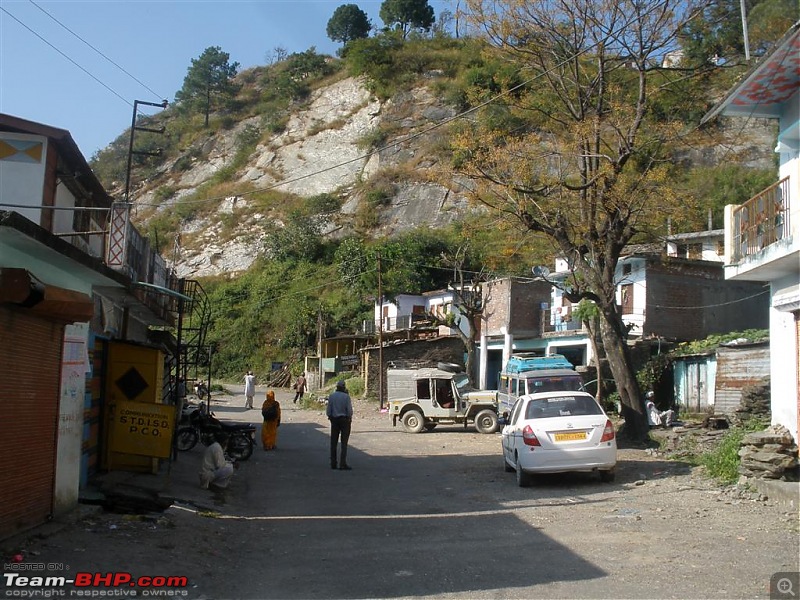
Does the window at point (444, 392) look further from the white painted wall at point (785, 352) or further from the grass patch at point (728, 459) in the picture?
the white painted wall at point (785, 352)

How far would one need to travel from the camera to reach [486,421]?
24.9m

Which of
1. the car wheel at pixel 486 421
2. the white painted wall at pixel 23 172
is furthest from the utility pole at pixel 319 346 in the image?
the white painted wall at pixel 23 172

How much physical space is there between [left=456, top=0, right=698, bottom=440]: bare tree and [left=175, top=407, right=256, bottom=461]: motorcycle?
30.0 ft

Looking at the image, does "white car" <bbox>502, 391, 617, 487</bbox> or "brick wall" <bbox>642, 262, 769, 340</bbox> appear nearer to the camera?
"white car" <bbox>502, 391, 617, 487</bbox>

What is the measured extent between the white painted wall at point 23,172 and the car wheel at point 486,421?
15978 mm

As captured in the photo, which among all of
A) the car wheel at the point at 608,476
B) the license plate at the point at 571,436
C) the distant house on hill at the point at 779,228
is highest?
the distant house on hill at the point at 779,228

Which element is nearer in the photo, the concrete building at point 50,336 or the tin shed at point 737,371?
the concrete building at point 50,336

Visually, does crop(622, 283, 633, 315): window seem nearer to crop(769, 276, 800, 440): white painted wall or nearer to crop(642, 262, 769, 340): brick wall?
crop(642, 262, 769, 340): brick wall

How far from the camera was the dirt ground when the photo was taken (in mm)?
6430

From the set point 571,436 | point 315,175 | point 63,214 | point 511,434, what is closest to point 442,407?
point 511,434

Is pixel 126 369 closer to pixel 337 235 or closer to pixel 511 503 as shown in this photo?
pixel 511 503

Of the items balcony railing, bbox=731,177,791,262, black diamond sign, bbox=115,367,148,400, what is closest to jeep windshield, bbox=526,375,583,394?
balcony railing, bbox=731,177,791,262

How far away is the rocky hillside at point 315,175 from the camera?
66312 millimetres

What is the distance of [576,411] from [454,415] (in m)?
13.0
